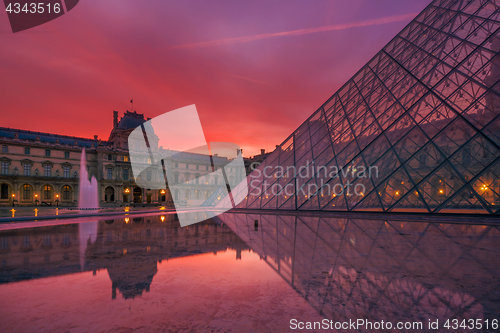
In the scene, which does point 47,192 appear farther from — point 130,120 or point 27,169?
point 130,120

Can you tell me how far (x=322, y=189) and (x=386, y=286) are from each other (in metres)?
15.9

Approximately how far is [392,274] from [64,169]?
63822 millimetres

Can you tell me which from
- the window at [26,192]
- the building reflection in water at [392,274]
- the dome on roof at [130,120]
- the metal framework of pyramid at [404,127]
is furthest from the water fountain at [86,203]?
the metal framework of pyramid at [404,127]

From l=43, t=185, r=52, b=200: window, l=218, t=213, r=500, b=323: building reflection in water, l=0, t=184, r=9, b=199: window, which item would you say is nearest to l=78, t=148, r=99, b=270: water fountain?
l=218, t=213, r=500, b=323: building reflection in water

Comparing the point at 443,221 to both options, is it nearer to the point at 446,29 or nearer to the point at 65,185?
the point at 446,29

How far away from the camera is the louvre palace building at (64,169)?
159 ft

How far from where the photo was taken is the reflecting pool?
12.3ft

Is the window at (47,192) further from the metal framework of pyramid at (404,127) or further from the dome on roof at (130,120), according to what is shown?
the metal framework of pyramid at (404,127)

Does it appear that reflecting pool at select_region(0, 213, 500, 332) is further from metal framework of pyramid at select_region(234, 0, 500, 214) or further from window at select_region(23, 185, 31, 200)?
window at select_region(23, 185, 31, 200)

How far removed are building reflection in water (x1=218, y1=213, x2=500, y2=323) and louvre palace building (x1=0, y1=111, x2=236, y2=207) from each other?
48341mm

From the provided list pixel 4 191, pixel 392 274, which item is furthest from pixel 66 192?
pixel 392 274

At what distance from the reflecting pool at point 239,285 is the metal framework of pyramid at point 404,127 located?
1085cm

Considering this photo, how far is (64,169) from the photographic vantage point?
177 feet

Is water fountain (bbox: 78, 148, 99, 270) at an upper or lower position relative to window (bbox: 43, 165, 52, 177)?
lower
